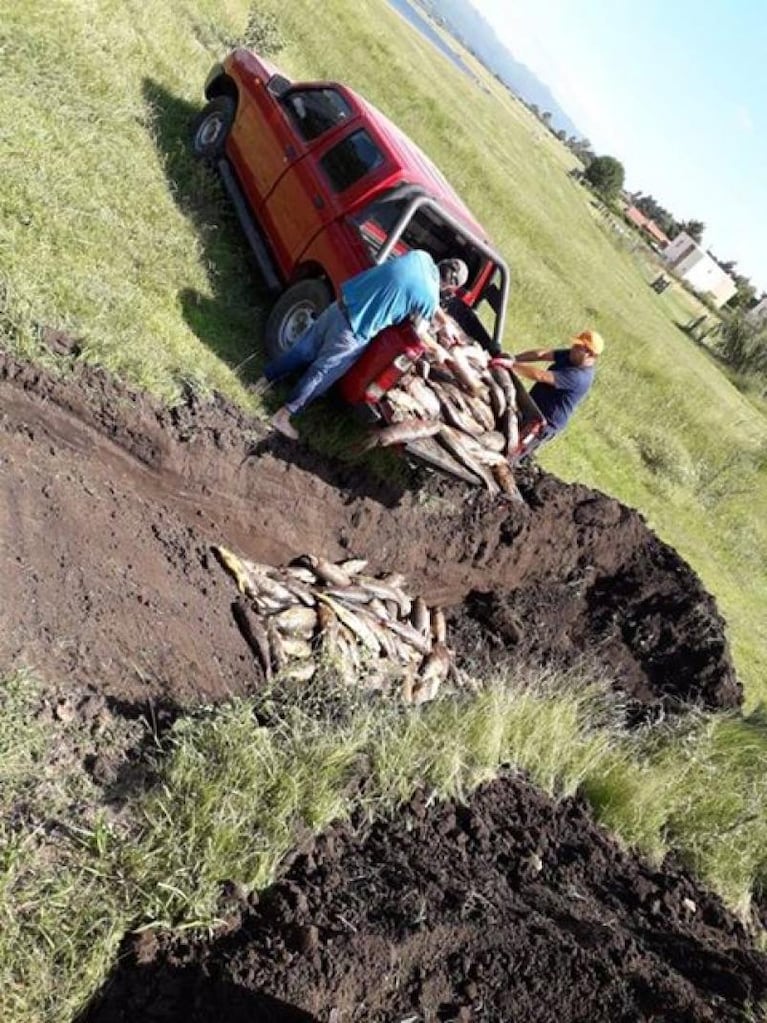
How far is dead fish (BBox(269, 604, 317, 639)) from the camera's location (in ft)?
20.7

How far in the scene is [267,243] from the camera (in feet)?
29.7

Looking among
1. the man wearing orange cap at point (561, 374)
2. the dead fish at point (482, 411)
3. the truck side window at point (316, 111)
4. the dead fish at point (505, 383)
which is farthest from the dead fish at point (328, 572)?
the truck side window at point (316, 111)

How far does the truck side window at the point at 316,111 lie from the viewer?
8750mm

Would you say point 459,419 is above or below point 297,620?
above

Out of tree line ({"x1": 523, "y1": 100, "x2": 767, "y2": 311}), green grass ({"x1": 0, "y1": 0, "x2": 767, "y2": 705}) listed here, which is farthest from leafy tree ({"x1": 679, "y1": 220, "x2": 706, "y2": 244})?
green grass ({"x1": 0, "y1": 0, "x2": 767, "y2": 705})

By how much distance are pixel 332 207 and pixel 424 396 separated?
2.10 meters

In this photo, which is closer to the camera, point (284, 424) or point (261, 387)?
point (284, 424)

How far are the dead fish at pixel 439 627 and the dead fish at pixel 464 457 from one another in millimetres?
1344

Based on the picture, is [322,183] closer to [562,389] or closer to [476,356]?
[476,356]

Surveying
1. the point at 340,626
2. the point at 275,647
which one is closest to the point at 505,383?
the point at 340,626

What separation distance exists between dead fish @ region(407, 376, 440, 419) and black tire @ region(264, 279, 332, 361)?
1166 mm

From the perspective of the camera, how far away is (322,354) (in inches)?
284

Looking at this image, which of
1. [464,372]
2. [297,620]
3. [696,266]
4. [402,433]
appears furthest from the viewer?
[696,266]

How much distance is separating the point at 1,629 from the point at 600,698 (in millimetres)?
5075
